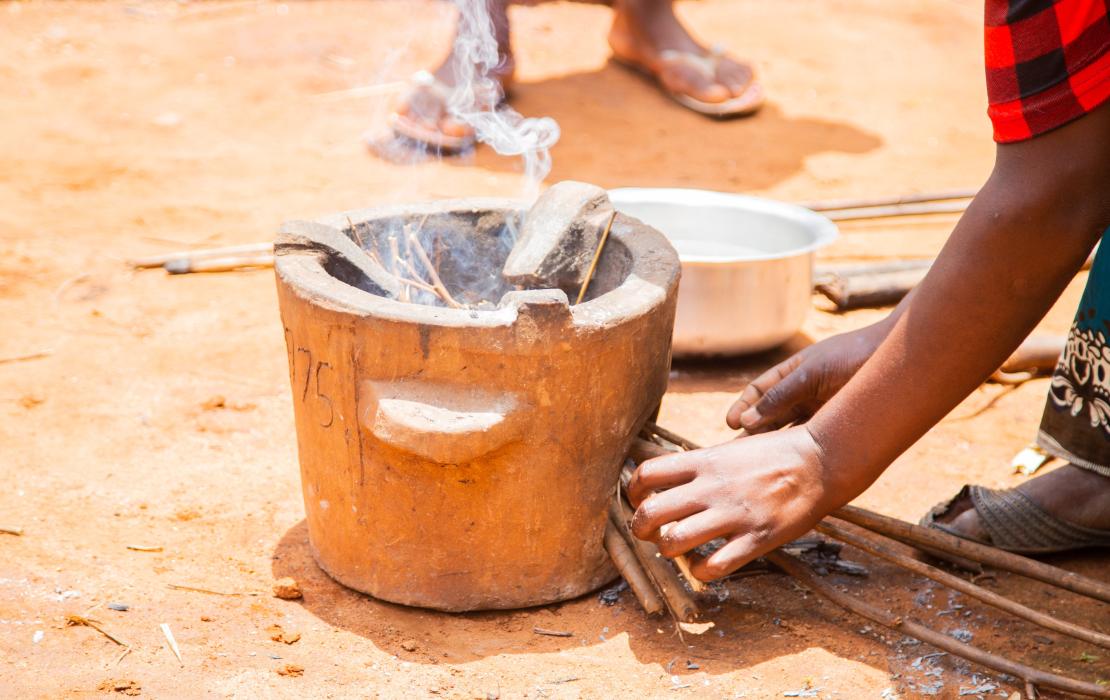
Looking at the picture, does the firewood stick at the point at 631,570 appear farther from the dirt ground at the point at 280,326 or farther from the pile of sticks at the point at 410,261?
the pile of sticks at the point at 410,261

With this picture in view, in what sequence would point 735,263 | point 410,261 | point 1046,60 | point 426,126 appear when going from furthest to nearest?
point 426,126 → point 735,263 → point 410,261 → point 1046,60

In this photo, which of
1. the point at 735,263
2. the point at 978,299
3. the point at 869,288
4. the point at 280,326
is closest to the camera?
the point at 978,299

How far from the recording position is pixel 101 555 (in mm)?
2518

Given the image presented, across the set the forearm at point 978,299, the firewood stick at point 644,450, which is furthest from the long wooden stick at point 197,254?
the forearm at point 978,299

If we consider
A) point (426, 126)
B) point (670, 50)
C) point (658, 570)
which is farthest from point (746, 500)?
point (670, 50)

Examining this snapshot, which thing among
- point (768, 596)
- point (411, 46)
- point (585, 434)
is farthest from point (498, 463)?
point (411, 46)

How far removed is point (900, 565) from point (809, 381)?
428mm

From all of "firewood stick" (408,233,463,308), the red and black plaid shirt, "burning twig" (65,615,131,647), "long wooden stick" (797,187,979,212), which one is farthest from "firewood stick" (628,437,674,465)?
"long wooden stick" (797,187,979,212)

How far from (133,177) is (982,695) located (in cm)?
451

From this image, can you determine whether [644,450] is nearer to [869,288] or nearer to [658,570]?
[658,570]

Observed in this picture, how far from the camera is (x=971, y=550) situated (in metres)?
2.31

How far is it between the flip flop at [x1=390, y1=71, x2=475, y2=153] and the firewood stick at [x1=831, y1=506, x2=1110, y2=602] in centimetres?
376

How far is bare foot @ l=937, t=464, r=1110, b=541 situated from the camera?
254 cm

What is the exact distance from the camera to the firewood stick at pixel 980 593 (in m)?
2.08
